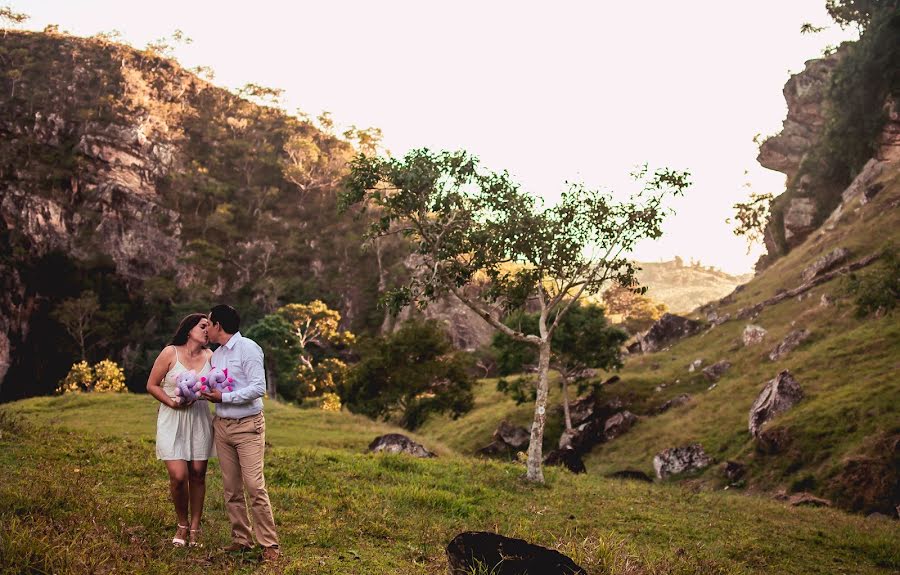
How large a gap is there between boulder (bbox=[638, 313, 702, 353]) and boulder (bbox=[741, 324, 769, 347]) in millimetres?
14274

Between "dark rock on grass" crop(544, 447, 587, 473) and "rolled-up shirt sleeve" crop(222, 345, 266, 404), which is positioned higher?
"rolled-up shirt sleeve" crop(222, 345, 266, 404)

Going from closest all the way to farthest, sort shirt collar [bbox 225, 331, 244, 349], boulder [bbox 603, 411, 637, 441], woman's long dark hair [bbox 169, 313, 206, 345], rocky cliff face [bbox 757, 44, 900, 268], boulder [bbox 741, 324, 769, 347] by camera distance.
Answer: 1. shirt collar [bbox 225, 331, 244, 349]
2. woman's long dark hair [bbox 169, 313, 206, 345]
3. boulder [bbox 603, 411, 637, 441]
4. boulder [bbox 741, 324, 769, 347]
5. rocky cliff face [bbox 757, 44, 900, 268]

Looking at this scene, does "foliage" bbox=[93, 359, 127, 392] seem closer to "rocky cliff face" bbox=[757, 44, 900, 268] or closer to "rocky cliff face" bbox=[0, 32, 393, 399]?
"rocky cliff face" bbox=[0, 32, 393, 399]

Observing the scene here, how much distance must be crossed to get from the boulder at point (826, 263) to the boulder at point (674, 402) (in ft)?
67.6

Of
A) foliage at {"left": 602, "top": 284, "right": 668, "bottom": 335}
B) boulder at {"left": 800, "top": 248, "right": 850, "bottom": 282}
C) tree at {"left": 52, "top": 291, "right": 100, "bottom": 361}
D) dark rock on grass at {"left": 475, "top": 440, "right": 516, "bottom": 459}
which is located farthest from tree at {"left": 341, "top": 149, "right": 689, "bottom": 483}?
tree at {"left": 52, "top": 291, "right": 100, "bottom": 361}

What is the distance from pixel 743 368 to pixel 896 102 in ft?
137

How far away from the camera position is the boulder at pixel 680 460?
122ft

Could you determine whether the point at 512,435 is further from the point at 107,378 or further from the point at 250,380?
the point at 250,380

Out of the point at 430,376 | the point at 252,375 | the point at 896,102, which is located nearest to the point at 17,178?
the point at 430,376

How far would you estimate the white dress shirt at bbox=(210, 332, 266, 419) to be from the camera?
830 centimetres

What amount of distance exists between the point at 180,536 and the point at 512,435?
42973 mm

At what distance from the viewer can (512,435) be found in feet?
163

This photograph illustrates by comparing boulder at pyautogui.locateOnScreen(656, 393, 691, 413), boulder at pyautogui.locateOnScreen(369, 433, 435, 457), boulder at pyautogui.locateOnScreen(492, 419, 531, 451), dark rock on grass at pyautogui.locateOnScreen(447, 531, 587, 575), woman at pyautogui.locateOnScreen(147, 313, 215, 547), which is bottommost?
boulder at pyautogui.locateOnScreen(492, 419, 531, 451)

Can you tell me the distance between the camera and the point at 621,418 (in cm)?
5003
